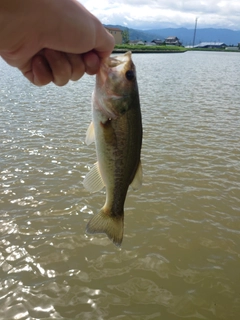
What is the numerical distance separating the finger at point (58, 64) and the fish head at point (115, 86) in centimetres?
24

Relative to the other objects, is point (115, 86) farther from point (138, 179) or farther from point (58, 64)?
point (138, 179)

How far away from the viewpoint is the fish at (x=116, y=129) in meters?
2.43

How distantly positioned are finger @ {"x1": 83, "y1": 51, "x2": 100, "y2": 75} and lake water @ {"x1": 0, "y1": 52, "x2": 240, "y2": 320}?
3018mm

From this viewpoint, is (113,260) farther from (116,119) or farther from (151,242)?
(116,119)

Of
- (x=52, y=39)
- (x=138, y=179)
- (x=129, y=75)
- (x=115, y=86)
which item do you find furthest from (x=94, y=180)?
(x=52, y=39)

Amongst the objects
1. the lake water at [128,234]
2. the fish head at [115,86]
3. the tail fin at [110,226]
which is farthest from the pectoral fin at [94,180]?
the lake water at [128,234]

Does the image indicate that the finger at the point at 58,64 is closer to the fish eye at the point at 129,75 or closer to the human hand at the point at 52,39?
the human hand at the point at 52,39

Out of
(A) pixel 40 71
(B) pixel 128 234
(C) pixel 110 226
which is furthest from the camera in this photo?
(B) pixel 128 234

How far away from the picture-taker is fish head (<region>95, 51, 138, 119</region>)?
2422 millimetres

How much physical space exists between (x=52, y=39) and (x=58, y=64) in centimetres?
35

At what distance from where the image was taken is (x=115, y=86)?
2.44 meters

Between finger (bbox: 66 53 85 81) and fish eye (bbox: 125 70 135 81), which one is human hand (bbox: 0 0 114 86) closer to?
finger (bbox: 66 53 85 81)

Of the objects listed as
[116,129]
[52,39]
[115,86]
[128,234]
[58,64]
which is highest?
[52,39]

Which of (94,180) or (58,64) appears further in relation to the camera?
(94,180)
